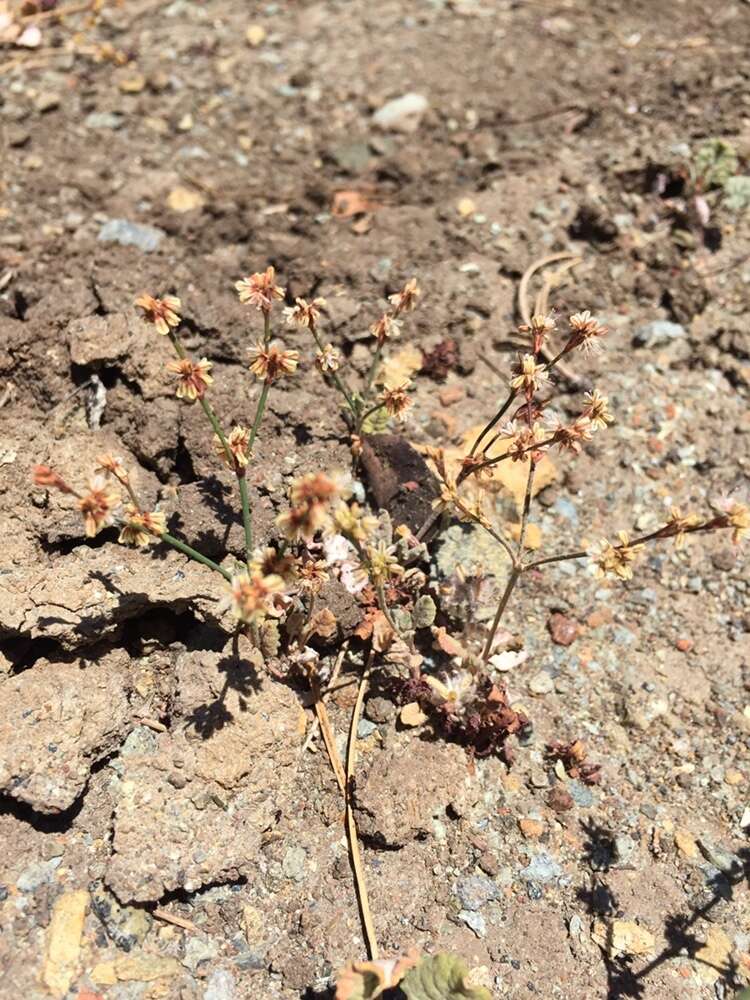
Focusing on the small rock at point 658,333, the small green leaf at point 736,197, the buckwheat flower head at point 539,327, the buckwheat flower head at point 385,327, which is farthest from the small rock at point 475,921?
the small green leaf at point 736,197

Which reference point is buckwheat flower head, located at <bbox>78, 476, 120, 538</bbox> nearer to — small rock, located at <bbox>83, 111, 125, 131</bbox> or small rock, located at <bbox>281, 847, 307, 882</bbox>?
small rock, located at <bbox>281, 847, 307, 882</bbox>

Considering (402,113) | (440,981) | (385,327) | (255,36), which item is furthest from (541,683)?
(255,36)

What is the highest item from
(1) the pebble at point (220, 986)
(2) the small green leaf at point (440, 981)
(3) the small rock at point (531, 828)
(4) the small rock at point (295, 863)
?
(2) the small green leaf at point (440, 981)

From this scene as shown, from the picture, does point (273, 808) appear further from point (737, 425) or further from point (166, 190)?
point (166, 190)

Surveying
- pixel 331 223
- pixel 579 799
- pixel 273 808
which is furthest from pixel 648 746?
pixel 331 223

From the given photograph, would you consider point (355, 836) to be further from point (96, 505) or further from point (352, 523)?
point (96, 505)

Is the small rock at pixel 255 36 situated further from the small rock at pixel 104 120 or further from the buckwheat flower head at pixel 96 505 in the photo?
the buckwheat flower head at pixel 96 505
